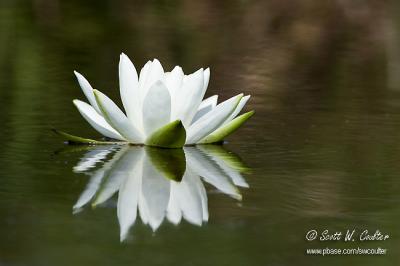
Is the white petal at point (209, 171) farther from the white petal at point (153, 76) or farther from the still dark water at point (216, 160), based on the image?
the white petal at point (153, 76)

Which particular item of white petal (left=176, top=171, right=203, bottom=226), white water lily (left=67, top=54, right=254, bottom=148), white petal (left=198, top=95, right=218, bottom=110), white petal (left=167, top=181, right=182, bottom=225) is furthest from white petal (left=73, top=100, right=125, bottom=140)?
white petal (left=167, top=181, right=182, bottom=225)

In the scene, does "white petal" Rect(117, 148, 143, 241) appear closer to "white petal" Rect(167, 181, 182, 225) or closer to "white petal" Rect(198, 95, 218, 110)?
"white petal" Rect(167, 181, 182, 225)

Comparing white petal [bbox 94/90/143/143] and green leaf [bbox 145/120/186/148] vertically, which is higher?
white petal [bbox 94/90/143/143]

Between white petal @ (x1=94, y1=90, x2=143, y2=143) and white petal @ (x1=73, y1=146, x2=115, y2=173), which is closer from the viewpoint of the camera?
white petal @ (x1=73, y1=146, x2=115, y2=173)

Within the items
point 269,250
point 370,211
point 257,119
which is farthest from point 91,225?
point 257,119

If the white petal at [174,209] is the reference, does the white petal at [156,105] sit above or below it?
above

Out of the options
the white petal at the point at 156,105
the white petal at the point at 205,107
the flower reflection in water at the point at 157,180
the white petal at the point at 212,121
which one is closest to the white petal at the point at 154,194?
the flower reflection in water at the point at 157,180

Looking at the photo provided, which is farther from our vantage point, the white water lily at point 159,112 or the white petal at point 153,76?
the white petal at point 153,76

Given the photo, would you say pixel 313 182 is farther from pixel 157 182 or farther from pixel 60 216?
pixel 60 216
